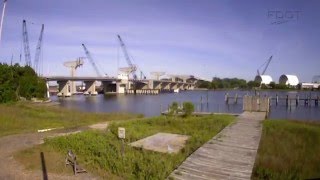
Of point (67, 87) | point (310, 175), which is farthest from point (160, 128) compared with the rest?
point (67, 87)

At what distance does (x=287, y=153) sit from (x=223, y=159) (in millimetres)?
5923

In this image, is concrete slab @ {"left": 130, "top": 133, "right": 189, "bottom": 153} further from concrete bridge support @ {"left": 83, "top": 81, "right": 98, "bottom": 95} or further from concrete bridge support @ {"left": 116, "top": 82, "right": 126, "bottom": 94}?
concrete bridge support @ {"left": 116, "top": 82, "right": 126, "bottom": 94}

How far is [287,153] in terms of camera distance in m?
18.3

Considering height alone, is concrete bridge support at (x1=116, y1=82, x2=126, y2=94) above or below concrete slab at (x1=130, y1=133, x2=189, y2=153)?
above

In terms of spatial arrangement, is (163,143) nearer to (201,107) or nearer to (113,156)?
(113,156)

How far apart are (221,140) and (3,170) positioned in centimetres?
1063

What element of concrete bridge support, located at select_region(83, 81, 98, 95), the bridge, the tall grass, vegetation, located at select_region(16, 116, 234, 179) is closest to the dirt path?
vegetation, located at select_region(16, 116, 234, 179)

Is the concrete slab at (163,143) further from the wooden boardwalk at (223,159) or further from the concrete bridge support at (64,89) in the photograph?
the concrete bridge support at (64,89)

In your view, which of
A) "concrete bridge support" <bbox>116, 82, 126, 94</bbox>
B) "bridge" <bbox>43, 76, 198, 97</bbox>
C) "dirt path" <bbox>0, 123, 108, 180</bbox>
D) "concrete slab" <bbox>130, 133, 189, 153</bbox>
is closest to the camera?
"dirt path" <bbox>0, 123, 108, 180</bbox>

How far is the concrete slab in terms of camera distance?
17.2m

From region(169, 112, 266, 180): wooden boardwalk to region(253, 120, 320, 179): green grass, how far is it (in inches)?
31.2

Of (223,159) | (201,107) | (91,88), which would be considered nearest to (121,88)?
(91,88)

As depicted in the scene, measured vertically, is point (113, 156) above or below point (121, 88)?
below

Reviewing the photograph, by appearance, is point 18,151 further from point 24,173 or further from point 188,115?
point 188,115
